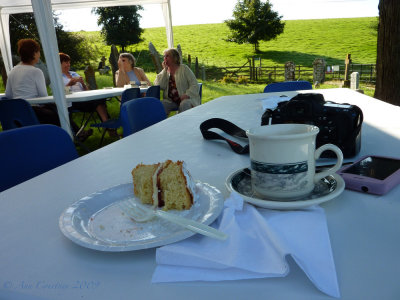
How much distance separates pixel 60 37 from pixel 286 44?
18757mm

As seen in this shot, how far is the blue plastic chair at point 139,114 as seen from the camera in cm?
197

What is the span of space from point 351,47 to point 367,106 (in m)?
24.9

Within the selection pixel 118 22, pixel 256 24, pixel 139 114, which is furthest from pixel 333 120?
pixel 256 24

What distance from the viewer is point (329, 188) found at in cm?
69

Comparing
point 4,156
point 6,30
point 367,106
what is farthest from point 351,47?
point 4,156

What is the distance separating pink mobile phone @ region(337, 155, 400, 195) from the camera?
0.72 m

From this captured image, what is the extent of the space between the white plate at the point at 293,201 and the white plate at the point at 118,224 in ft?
0.20

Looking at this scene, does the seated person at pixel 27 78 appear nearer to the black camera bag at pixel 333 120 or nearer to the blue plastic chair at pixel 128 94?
the blue plastic chair at pixel 128 94

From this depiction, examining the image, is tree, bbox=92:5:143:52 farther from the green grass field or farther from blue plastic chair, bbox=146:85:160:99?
blue plastic chair, bbox=146:85:160:99

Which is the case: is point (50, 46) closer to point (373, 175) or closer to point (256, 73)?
point (373, 175)

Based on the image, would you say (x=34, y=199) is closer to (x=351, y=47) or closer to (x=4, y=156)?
(x=4, y=156)

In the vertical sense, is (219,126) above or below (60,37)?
below

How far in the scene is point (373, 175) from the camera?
0.76 metres

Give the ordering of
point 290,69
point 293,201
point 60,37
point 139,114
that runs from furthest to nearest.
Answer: point 60,37
point 290,69
point 139,114
point 293,201
